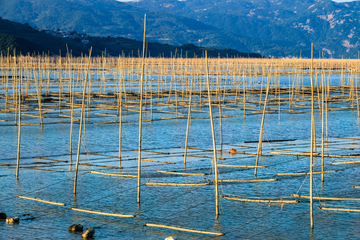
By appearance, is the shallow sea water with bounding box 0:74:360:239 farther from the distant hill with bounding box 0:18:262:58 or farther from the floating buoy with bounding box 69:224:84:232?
the distant hill with bounding box 0:18:262:58

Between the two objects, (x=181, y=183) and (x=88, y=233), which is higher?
(x=181, y=183)

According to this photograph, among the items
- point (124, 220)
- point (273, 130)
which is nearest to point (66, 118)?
point (273, 130)

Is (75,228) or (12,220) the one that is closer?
(75,228)

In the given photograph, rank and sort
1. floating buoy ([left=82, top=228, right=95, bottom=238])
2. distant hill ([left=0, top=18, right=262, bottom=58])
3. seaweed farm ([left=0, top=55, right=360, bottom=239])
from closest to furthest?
floating buoy ([left=82, top=228, right=95, bottom=238])
seaweed farm ([left=0, top=55, right=360, bottom=239])
distant hill ([left=0, top=18, right=262, bottom=58])

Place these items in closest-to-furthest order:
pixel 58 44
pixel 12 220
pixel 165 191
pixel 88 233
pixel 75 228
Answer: pixel 88 233 → pixel 75 228 → pixel 12 220 → pixel 165 191 → pixel 58 44

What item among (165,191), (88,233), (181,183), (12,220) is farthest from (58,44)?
(88,233)

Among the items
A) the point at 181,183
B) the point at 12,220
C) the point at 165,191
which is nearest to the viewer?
the point at 12,220

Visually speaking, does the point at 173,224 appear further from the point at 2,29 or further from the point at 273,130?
the point at 2,29

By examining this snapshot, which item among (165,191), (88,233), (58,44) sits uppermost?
(58,44)

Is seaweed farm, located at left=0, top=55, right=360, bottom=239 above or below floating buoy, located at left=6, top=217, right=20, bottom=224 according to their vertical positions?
above

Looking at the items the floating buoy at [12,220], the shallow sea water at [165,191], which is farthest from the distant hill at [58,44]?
the floating buoy at [12,220]

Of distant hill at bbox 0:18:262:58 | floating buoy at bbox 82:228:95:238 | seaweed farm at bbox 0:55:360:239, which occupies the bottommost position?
floating buoy at bbox 82:228:95:238

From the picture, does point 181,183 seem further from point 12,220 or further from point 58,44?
point 58,44

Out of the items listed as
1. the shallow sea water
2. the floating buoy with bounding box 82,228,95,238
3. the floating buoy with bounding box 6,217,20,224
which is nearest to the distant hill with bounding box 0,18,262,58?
the shallow sea water
